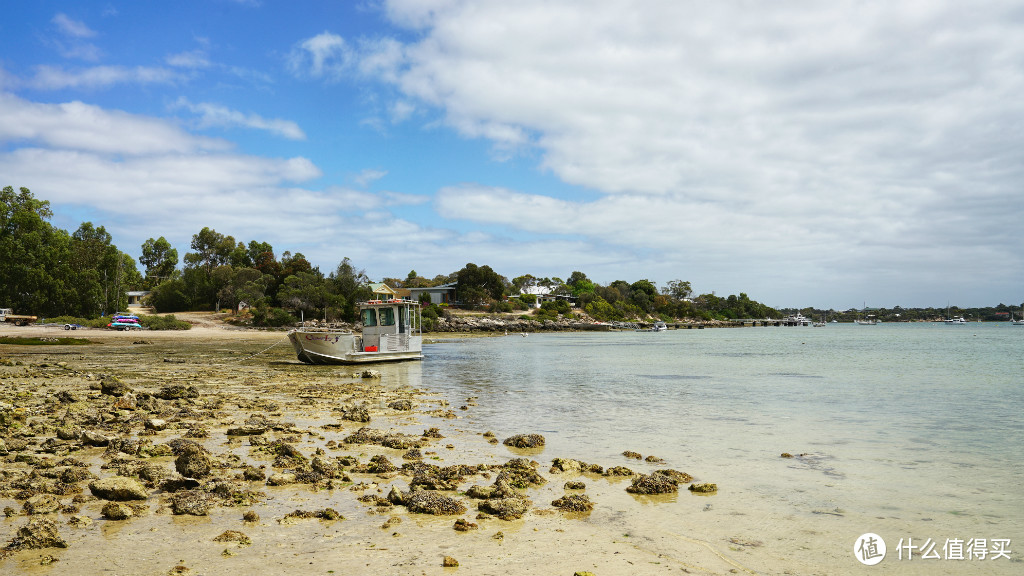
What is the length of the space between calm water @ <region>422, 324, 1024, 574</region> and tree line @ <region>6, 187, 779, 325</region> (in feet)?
80.0

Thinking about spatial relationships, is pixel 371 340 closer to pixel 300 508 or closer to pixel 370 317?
pixel 370 317

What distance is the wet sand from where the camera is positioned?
502 centimetres

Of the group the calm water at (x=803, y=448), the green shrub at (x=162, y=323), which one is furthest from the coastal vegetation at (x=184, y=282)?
the calm water at (x=803, y=448)

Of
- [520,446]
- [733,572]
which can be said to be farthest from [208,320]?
[733,572]

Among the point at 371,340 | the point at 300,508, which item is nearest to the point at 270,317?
the point at 371,340

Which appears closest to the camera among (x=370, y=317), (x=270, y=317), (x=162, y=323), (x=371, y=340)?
(x=371, y=340)

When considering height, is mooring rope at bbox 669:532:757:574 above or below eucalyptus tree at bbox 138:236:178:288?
below

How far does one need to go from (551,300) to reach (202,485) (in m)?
127

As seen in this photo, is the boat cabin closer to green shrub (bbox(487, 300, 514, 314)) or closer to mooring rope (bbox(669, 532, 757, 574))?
mooring rope (bbox(669, 532, 757, 574))

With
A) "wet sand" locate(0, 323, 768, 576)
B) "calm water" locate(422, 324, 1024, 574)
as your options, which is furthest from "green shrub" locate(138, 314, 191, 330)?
"wet sand" locate(0, 323, 768, 576)

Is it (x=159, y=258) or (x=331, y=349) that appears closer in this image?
(x=331, y=349)

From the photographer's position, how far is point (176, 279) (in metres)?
83.4

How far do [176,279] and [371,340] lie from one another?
66.2 m

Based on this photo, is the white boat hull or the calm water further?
the white boat hull
